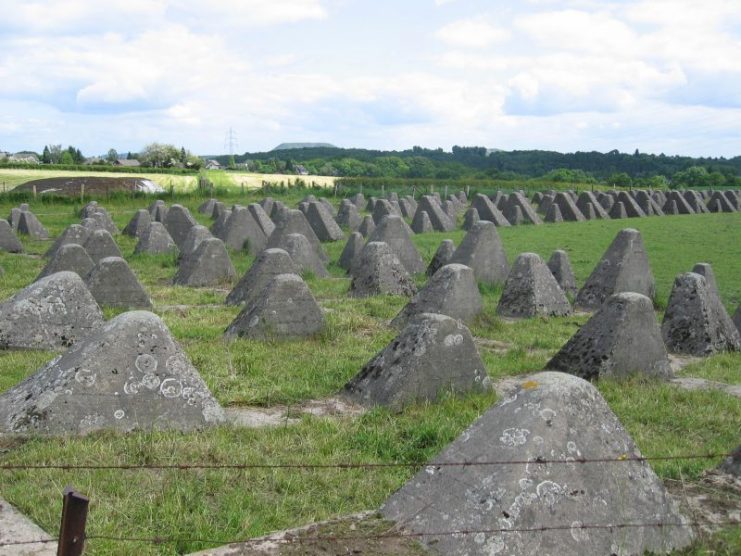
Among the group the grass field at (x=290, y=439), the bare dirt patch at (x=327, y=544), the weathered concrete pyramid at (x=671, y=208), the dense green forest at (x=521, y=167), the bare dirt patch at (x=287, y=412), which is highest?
the dense green forest at (x=521, y=167)

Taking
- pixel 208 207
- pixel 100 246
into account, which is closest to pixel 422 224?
pixel 208 207

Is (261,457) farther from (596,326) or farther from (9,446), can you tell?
(596,326)

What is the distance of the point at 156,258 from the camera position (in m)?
19.8

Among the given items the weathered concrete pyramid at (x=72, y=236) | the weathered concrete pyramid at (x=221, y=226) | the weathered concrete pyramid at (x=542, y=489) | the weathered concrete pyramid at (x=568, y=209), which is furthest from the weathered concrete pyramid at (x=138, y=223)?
the weathered concrete pyramid at (x=542, y=489)

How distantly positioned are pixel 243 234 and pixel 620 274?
10343 millimetres

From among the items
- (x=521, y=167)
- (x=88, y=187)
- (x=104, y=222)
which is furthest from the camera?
(x=521, y=167)

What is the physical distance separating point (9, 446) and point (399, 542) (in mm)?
3598

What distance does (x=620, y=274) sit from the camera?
14383 mm

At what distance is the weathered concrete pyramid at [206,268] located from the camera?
53.0ft

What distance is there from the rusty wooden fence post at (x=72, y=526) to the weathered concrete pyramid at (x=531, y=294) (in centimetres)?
1054

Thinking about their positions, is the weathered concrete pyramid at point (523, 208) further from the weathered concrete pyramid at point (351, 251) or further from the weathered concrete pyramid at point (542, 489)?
the weathered concrete pyramid at point (542, 489)

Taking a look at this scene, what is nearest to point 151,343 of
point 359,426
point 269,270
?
point 359,426

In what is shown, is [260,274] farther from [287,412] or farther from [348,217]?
[348,217]

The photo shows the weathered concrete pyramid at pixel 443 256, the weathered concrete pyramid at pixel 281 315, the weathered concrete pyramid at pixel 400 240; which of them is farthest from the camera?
the weathered concrete pyramid at pixel 400 240
